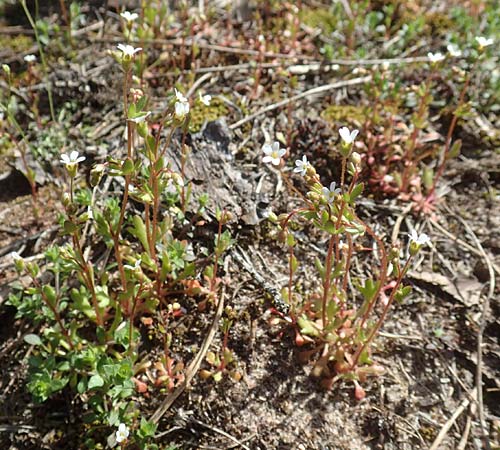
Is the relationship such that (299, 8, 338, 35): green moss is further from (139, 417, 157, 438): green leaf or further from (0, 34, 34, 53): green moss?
(139, 417, 157, 438): green leaf

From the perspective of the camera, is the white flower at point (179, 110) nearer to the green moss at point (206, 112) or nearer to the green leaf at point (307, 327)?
the green leaf at point (307, 327)

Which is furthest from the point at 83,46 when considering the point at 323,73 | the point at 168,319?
the point at 168,319

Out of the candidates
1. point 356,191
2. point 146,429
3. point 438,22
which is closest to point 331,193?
point 356,191

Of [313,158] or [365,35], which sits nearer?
[313,158]

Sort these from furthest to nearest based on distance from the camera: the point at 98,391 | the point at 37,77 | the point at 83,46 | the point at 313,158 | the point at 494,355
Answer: the point at 83,46, the point at 37,77, the point at 313,158, the point at 494,355, the point at 98,391

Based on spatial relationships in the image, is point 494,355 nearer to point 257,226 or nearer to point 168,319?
point 257,226

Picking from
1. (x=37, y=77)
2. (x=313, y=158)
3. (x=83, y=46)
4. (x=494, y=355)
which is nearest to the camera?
(x=494, y=355)

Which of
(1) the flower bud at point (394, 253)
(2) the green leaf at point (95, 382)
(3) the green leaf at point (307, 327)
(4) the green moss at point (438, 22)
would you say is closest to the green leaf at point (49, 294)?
(2) the green leaf at point (95, 382)
